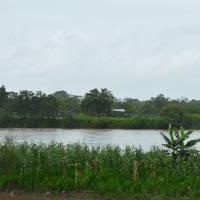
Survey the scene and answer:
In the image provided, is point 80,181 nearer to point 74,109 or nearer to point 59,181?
point 59,181

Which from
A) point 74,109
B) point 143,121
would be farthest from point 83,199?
point 74,109

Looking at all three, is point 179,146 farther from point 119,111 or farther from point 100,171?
point 119,111

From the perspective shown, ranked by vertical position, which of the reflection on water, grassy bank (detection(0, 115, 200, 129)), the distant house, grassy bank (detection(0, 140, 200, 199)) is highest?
the distant house

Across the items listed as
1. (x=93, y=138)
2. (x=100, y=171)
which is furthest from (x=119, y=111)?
(x=100, y=171)

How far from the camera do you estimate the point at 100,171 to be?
56.3 ft

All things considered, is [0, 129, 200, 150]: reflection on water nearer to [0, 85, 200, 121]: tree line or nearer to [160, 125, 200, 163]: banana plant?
[160, 125, 200, 163]: banana plant

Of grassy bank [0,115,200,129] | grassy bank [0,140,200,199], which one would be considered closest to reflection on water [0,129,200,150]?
grassy bank [0,140,200,199]

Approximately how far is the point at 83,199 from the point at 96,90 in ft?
229

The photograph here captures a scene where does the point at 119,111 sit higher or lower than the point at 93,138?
higher

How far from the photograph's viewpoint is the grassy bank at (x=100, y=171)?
16.0 meters

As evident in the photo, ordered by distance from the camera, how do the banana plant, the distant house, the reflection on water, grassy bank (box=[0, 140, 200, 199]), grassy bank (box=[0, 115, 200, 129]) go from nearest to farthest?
grassy bank (box=[0, 140, 200, 199])
the banana plant
the reflection on water
grassy bank (box=[0, 115, 200, 129])
the distant house

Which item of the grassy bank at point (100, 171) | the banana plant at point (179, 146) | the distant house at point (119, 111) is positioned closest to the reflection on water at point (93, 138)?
the grassy bank at point (100, 171)

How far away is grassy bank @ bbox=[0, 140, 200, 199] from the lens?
1596 centimetres

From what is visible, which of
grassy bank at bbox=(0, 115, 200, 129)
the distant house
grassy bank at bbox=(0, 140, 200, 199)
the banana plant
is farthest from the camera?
the distant house
